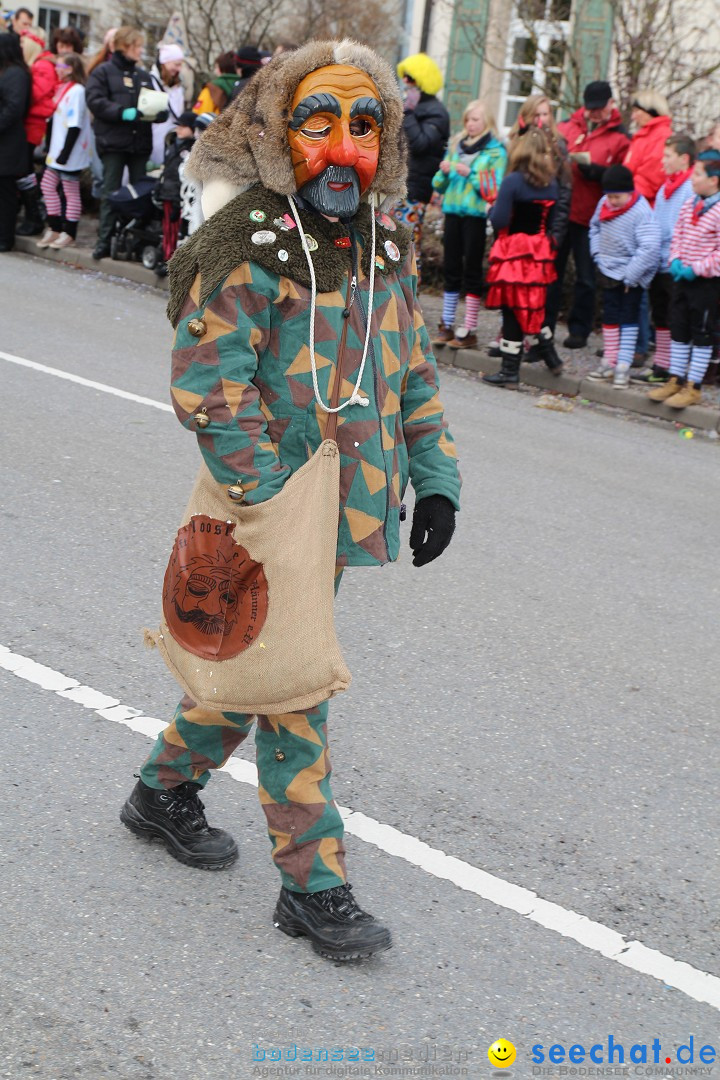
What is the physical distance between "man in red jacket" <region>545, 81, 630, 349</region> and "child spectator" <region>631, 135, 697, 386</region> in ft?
2.03

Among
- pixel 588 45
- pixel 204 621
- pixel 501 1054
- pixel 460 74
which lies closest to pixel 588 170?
pixel 588 45

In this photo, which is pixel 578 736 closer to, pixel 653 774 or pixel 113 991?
pixel 653 774

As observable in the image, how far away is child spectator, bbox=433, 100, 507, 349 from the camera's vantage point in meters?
10.5

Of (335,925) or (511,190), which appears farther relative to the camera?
(511,190)

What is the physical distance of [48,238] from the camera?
549 inches

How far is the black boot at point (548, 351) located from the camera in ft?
34.5

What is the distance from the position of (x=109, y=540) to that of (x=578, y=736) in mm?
2268

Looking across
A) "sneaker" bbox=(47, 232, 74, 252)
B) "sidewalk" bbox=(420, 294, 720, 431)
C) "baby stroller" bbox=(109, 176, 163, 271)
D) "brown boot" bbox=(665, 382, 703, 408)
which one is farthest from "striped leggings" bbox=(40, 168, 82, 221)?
"brown boot" bbox=(665, 382, 703, 408)

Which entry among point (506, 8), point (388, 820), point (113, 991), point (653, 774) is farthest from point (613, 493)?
point (506, 8)

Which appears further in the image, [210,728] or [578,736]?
[578,736]

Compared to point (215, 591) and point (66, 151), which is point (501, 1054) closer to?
point (215, 591)

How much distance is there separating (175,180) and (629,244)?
423cm

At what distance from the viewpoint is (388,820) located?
12.2 feet

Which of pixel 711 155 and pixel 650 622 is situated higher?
pixel 711 155
